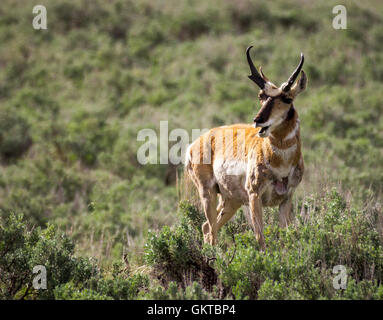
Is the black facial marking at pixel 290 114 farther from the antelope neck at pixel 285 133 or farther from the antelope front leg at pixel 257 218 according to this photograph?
the antelope front leg at pixel 257 218

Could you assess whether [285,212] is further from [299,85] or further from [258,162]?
[299,85]

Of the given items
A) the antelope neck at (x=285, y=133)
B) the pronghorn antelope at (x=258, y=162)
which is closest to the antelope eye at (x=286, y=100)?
the pronghorn antelope at (x=258, y=162)

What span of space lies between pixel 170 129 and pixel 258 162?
10.9 meters

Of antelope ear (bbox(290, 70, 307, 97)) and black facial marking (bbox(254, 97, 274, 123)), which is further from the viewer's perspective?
antelope ear (bbox(290, 70, 307, 97))

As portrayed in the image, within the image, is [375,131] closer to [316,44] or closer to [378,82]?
[378,82]

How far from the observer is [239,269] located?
223 inches

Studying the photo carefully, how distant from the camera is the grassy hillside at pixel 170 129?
598cm

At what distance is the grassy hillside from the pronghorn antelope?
40 cm

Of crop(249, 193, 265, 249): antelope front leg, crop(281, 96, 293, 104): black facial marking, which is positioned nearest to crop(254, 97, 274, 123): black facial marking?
crop(281, 96, 293, 104): black facial marking

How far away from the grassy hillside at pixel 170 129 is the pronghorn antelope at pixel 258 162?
15.6 inches

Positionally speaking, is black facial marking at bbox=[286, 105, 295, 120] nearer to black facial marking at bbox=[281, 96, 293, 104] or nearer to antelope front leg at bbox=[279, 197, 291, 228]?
black facial marking at bbox=[281, 96, 293, 104]

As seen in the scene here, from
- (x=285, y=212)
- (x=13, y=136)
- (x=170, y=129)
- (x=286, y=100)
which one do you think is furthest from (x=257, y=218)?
(x=13, y=136)

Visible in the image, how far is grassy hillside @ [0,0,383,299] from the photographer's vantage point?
5.98 metres
